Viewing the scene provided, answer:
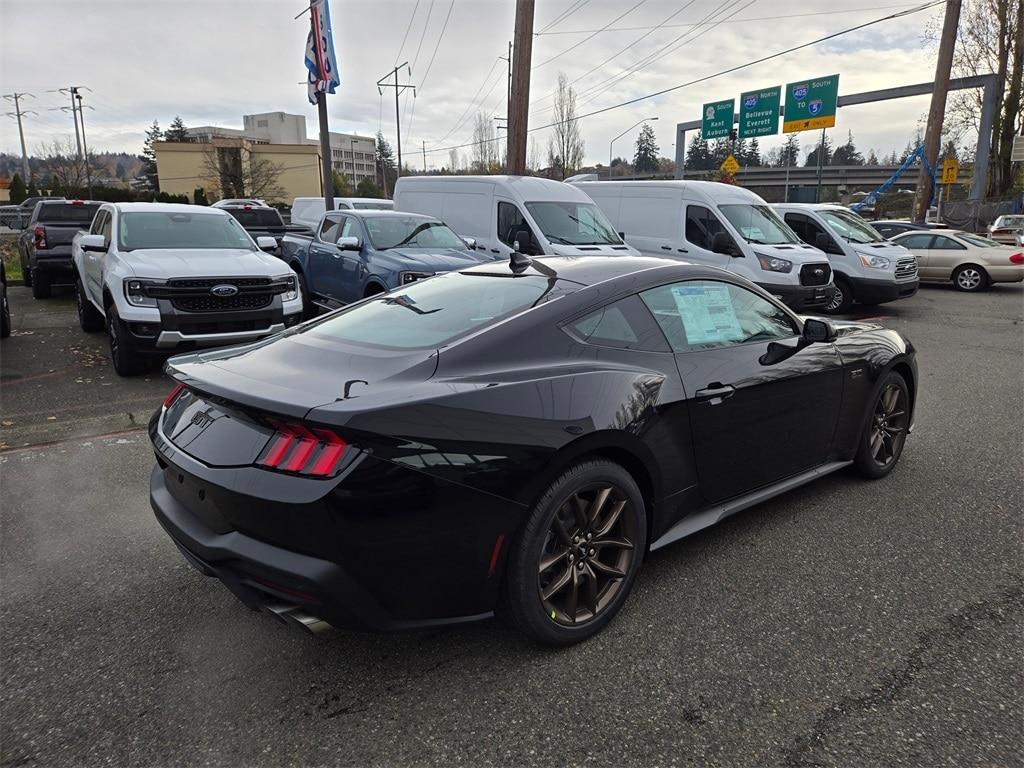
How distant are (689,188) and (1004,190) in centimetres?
3410

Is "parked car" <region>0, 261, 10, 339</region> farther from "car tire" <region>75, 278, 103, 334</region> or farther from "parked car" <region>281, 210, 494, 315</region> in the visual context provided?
"parked car" <region>281, 210, 494, 315</region>

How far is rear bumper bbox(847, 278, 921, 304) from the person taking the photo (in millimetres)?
12656

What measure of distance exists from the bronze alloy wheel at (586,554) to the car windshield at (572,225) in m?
8.44

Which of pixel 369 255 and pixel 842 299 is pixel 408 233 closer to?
pixel 369 255

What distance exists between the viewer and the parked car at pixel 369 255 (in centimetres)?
881

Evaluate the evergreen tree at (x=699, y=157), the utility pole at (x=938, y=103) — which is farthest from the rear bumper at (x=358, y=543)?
the evergreen tree at (x=699, y=157)

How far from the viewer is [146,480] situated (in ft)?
14.9

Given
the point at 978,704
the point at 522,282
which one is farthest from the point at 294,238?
the point at 978,704

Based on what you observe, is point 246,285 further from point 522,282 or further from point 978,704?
point 978,704

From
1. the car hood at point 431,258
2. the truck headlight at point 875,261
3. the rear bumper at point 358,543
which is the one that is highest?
the car hood at point 431,258

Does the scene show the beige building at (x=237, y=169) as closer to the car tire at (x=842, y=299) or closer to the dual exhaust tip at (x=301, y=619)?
the car tire at (x=842, y=299)

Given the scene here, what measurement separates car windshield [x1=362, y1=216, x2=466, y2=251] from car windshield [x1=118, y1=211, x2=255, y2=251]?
70.4 inches

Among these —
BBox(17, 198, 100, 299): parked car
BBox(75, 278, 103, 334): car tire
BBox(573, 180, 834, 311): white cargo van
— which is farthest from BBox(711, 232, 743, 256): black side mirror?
Result: BBox(17, 198, 100, 299): parked car

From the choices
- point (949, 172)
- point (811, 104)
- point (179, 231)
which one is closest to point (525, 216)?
point (179, 231)
